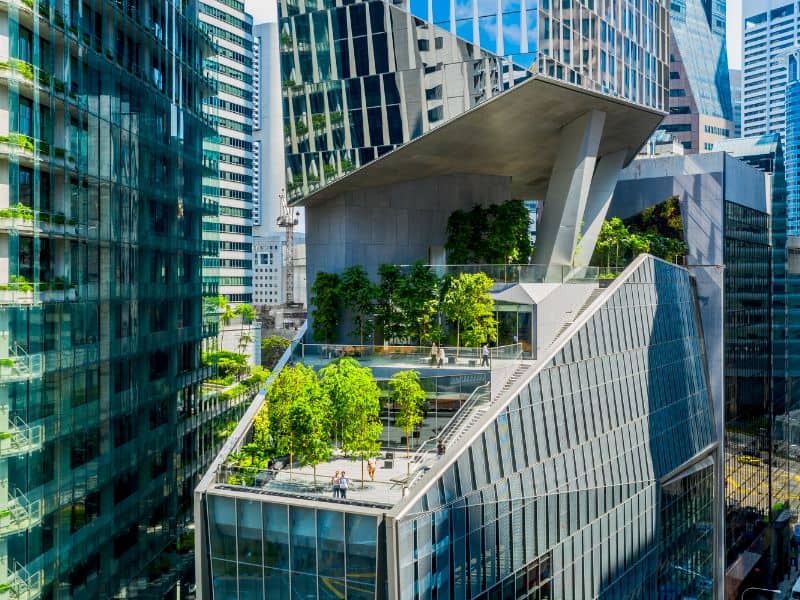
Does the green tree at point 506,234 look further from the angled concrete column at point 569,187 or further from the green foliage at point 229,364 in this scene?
the green foliage at point 229,364

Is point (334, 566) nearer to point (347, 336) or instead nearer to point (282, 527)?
point (282, 527)

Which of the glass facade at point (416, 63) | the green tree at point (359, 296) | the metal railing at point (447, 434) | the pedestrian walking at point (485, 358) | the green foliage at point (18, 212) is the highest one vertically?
the glass facade at point (416, 63)

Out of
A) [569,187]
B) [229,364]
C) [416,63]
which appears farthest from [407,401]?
[229,364]

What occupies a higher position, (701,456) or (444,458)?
(444,458)

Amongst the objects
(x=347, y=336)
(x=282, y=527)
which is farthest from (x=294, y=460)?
(x=347, y=336)

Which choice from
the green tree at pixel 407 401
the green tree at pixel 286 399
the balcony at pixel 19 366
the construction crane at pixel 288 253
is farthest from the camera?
the construction crane at pixel 288 253

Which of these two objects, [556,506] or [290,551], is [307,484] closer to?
[290,551]

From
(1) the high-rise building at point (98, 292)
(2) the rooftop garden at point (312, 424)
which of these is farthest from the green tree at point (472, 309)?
(1) the high-rise building at point (98, 292)
